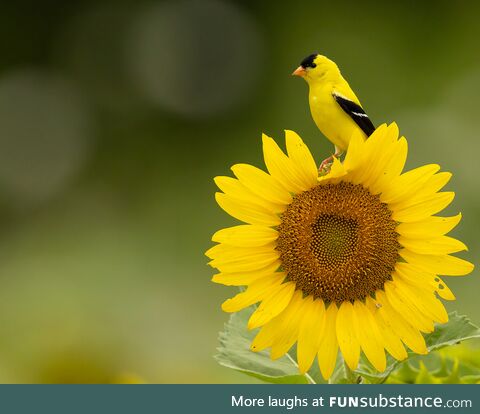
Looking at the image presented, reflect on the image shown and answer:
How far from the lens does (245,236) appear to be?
1.13 meters

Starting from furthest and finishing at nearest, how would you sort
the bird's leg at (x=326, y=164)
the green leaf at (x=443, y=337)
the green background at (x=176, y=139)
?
the green background at (x=176, y=139)
the bird's leg at (x=326, y=164)
the green leaf at (x=443, y=337)

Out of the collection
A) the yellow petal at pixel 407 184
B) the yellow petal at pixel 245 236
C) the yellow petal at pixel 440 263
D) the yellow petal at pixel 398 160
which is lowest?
the yellow petal at pixel 440 263

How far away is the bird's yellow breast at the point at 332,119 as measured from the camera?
3.89 ft

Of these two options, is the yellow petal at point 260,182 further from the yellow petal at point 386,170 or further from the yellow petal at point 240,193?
the yellow petal at point 386,170

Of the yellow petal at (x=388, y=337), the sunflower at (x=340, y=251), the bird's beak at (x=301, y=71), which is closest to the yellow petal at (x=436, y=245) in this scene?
the sunflower at (x=340, y=251)

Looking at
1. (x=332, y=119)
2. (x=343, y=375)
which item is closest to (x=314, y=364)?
(x=343, y=375)

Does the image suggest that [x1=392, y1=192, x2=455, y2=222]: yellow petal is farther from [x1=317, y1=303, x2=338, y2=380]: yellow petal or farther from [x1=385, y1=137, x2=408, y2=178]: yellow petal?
[x1=317, y1=303, x2=338, y2=380]: yellow petal

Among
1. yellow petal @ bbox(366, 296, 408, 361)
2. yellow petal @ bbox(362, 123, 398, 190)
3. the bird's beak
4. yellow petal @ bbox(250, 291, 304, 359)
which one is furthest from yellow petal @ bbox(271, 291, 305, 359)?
the bird's beak

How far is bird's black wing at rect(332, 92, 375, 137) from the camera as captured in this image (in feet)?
3.86

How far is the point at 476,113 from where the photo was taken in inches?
205

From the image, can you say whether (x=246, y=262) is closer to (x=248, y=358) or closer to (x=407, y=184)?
(x=248, y=358)

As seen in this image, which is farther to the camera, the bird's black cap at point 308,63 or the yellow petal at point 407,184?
the bird's black cap at point 308,63

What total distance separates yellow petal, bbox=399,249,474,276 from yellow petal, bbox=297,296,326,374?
15cm

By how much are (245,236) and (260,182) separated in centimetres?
8
